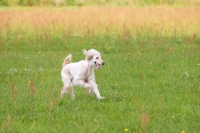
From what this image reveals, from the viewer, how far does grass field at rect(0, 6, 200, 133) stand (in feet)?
23.3

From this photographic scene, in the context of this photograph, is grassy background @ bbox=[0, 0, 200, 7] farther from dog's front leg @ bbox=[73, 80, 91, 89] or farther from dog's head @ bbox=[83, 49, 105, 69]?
dog's front leg @ bbox=[73, 80, 91, 89]

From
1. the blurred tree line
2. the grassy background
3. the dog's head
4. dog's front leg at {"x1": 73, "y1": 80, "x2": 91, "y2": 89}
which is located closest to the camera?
dog's front leg at {"x1": 73, "y1": 80, "x2": 91, "y2": 89}

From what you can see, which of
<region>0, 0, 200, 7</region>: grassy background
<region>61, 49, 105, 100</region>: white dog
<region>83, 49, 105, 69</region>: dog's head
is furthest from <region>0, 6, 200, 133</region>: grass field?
<region>0, 0, 200, 7</region>: grassy background

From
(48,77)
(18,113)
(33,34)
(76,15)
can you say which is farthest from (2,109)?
(76,15)

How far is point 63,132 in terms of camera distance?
A: 21.7 feet

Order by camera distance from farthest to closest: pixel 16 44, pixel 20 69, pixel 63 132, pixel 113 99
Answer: pixel 16 44 < pixel 20 69 < pixel 113 99 < pixel 63 132

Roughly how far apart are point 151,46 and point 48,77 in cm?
482

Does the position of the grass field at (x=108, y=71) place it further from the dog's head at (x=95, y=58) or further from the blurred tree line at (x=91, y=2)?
the blurred tree line at (x=91, y=2)

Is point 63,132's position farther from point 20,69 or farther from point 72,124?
point 20,69

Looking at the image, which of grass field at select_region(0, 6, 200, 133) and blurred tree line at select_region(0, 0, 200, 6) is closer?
grass field at select_region(0, 6, 200, 133)

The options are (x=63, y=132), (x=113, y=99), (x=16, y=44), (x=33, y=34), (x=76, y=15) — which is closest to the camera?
(x=63, y=132)

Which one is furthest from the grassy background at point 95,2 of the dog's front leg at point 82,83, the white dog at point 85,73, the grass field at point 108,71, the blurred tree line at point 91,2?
the dog's front leg at point 82,83

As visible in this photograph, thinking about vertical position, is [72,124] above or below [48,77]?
above

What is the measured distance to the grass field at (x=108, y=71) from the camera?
279 inches
